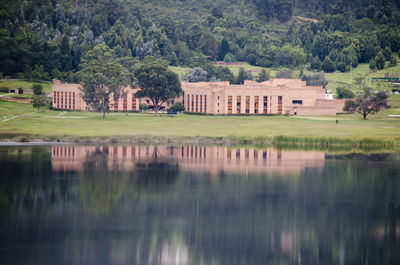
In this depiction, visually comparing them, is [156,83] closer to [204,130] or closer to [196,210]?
[204,130]

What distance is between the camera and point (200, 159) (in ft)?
301

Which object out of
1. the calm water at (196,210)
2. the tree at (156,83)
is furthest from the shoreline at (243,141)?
the tree at (156,83)

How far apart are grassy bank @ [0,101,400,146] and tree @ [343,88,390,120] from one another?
324 cm

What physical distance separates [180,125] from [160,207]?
81.4m

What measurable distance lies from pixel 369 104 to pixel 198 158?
79786 mm

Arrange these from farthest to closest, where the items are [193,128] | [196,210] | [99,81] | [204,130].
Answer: [99,81], [193,128], [204,130], [196,210]

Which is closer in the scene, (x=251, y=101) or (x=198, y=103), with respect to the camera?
(x=251, y=101)

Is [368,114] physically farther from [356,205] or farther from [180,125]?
[356,205]

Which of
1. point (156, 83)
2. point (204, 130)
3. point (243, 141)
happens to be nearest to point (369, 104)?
point (204, 130)

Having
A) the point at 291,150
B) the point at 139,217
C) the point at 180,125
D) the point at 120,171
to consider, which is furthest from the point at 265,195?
the point at 180,125

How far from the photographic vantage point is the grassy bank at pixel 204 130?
11269 centimetres

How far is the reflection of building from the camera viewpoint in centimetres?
8312

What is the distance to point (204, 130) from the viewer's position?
130m

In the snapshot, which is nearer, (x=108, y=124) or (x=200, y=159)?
(x=200, y=159)
